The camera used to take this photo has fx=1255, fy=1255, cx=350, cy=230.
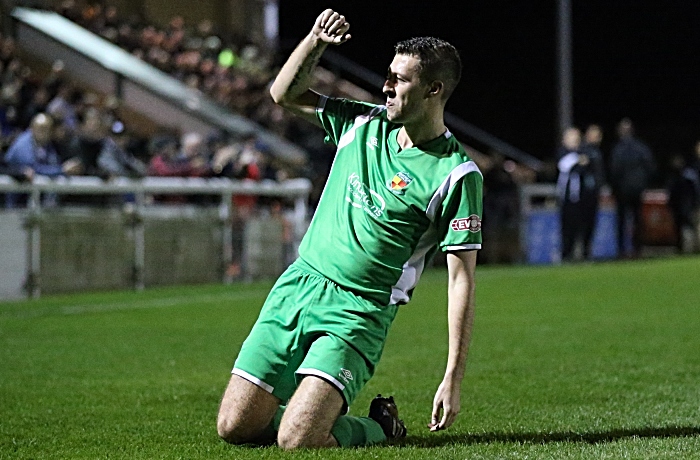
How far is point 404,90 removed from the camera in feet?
18.4

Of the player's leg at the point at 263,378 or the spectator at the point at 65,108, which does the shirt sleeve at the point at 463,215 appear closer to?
the player's leg at the point at 263,378

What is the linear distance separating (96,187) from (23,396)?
27.5ft

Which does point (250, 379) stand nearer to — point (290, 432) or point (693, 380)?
point (290, 432)

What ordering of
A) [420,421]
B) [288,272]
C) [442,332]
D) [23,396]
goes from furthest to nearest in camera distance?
[442,332] < [23,396] < [420,421] < [288,272]

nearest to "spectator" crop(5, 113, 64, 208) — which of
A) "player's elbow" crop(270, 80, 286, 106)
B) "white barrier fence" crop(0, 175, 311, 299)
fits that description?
"white barrier fence" crop(0, 175, 311, 299)

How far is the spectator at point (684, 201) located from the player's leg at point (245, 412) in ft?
74.1

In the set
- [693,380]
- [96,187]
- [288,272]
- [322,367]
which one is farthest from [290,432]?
[96,187]

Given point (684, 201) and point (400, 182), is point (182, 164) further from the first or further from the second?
point (684, 201)

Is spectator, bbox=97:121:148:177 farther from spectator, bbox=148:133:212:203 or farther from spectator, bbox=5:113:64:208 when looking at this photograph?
spectator, bbox=5:113:64:208

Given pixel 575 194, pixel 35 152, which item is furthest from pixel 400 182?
pixel 575 194

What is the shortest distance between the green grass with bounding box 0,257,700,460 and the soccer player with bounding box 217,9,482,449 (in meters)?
0.20

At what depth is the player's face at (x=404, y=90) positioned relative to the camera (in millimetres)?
5590

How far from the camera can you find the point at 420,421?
666 centimetres

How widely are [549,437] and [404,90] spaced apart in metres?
1.82
